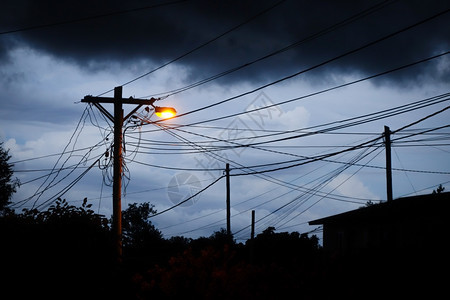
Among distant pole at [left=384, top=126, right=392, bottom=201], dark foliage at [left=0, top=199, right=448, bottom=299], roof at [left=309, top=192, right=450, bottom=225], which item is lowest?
dark foliage at [left=0, top=199, right=448, bottom=299]

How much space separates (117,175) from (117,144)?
1.09 metres

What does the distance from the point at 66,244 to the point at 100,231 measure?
3.77 ft

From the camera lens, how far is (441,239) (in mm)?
16781

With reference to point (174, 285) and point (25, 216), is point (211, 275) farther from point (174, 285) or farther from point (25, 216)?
point (25, 216)

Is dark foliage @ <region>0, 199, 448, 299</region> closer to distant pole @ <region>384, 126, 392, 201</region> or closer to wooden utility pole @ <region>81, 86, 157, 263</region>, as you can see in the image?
wooden utility pole @ <region>81, 86, 157, 263</region>

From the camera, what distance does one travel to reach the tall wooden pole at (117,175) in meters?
15.5

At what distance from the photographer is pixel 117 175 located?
53.2 feet

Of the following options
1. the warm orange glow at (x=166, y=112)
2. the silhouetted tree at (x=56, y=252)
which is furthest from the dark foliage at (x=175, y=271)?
the warm orange glow at (x=166, y=112)

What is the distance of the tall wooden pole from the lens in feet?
50.9

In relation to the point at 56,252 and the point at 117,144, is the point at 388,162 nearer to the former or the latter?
the point at 117,144

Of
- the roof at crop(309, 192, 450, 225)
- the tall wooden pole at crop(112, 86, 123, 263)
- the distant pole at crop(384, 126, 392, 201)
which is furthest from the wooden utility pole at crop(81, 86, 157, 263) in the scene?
the roof at crop(309, 192, 450, 225)

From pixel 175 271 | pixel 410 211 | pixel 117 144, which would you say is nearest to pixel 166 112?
pixel 117 144

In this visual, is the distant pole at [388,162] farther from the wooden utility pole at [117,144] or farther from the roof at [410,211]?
the wooden utility pole at [117,144]

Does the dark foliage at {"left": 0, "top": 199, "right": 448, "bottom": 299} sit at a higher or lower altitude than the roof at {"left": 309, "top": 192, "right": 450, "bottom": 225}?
lower
